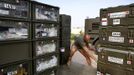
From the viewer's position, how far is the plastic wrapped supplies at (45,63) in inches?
126

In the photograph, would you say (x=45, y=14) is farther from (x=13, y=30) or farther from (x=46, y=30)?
(x=13, y=30)

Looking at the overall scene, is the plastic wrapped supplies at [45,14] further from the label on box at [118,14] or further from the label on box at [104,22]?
the label on box at [118,14]

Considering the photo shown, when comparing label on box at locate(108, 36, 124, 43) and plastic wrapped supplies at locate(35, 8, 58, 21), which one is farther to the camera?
label on box at locate(108, 36, 124, 43)

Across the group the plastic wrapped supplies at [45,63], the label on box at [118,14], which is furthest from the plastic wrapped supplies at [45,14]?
the label on box at [118,14]

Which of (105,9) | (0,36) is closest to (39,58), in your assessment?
(0,36)

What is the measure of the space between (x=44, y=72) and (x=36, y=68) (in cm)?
31

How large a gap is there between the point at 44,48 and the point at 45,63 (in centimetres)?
35

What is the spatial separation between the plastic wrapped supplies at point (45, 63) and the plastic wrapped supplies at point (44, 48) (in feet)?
0.57

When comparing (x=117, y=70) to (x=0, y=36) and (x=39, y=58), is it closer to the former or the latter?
(x=39, y=58)

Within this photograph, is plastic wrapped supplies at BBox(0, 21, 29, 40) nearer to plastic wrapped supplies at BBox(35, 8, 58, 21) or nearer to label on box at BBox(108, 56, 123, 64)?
plastic wrapped supplies at BBox(35, 8, 58, 21)

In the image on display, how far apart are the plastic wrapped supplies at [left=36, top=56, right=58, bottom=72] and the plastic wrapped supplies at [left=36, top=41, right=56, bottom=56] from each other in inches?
6.8

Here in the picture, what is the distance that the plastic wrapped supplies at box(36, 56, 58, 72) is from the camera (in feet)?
10.5

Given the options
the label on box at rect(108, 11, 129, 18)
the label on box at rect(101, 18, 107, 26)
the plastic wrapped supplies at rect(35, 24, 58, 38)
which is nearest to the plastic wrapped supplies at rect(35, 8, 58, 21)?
the plastic wrapped supplies at rect(35, 24, 58, 38)

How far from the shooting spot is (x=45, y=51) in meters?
3.34
